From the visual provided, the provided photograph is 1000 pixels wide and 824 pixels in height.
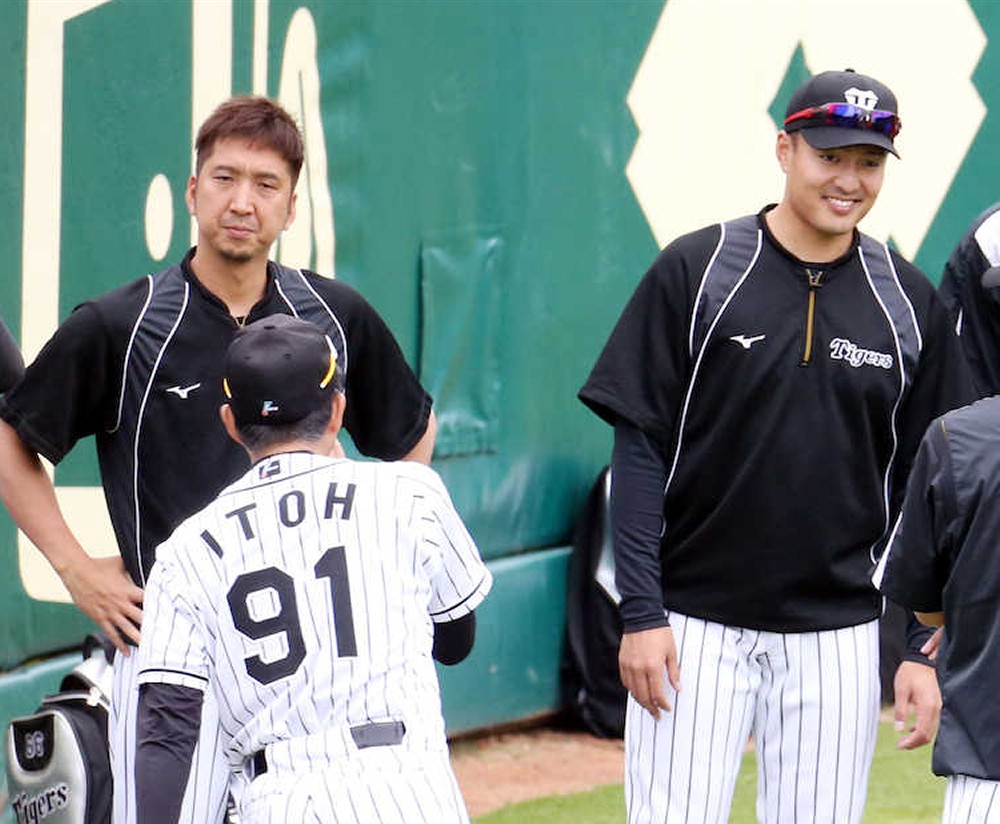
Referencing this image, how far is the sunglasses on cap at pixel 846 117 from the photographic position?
13.9 feet

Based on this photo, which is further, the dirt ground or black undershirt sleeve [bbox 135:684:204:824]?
the dirt ground

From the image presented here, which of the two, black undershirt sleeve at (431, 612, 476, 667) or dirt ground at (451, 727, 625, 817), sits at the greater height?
black undershirt sleeve at (431, 612, 476, 667)

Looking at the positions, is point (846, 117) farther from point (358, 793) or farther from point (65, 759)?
point (65, 759)

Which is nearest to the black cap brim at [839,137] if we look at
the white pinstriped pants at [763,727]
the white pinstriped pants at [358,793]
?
the white pinstriped pants at [763,727]

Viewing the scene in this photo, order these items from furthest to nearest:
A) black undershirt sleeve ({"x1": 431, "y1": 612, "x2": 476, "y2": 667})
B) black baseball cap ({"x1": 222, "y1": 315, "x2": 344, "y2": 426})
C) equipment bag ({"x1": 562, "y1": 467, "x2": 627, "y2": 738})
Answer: equipment bag ({"x1": 562, "y1": 467, "x2": 627, "y2": 738}) → black undershirt sleeve ({"x1": 431, "y1": 612, "x2": 476, "y2": 667}) → black baseball cap ({"x1": 222, "y1": 315, "x2": 344, "y2": 426})

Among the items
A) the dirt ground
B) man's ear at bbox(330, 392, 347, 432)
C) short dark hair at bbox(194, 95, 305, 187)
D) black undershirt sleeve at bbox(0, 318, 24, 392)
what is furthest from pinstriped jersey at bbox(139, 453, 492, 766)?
the dirt ground

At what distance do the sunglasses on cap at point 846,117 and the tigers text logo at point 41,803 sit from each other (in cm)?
220

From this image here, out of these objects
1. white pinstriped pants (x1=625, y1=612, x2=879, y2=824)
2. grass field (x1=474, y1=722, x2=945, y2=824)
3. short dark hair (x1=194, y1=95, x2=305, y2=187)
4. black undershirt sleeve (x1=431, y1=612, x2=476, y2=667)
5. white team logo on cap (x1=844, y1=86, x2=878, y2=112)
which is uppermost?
white team logo on cap (x1=844, y1=86, x2=878, y2=112)

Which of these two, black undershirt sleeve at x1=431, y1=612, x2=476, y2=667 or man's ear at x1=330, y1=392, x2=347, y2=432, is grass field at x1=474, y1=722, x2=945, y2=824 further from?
man's ear at x1=330, y1=392, x2=347, y2=432

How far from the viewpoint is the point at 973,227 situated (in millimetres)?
5516

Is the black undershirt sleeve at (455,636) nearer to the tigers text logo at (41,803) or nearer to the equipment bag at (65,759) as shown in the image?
the equipment bag at (65,759)

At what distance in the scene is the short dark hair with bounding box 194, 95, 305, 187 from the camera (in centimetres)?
438

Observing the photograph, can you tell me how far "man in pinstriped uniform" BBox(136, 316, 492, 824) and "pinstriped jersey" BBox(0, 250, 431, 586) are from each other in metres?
0.74

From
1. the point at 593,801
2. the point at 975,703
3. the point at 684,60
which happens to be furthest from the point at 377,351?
the point at 684,60
